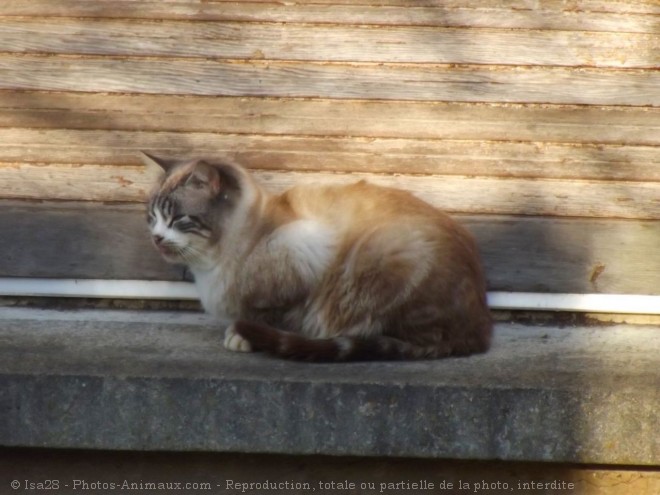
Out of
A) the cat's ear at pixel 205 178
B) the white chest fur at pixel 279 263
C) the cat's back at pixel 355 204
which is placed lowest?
the white chest fur at pixel 279 263

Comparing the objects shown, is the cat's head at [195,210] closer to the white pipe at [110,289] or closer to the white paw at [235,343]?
the white paw at [235,343]

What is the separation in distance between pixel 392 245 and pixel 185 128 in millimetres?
1183

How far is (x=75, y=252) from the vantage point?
4309 mm

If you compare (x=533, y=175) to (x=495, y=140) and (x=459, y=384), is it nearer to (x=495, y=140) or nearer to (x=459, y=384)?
(x=495, y=140)

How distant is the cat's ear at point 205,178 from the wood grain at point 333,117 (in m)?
0.65

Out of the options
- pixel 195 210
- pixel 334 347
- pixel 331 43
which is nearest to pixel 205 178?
pixel 195 210

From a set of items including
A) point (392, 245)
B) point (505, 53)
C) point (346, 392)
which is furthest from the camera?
point (505, 53)

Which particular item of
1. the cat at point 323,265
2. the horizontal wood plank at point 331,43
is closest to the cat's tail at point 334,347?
the cat at point 323,265

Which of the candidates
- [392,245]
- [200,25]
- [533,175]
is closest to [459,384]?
[392,245]

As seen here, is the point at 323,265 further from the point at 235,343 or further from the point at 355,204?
the point at 235,343

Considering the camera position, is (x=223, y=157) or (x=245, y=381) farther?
(x=223, y=157)

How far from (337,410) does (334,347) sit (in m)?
0.31

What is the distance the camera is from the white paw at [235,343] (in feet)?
11.7

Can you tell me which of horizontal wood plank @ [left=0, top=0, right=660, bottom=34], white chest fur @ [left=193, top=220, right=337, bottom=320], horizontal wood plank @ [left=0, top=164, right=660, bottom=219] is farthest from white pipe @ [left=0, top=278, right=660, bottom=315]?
horizontal wood plank @ [left=0, top=0, right=660, bottom=34]
